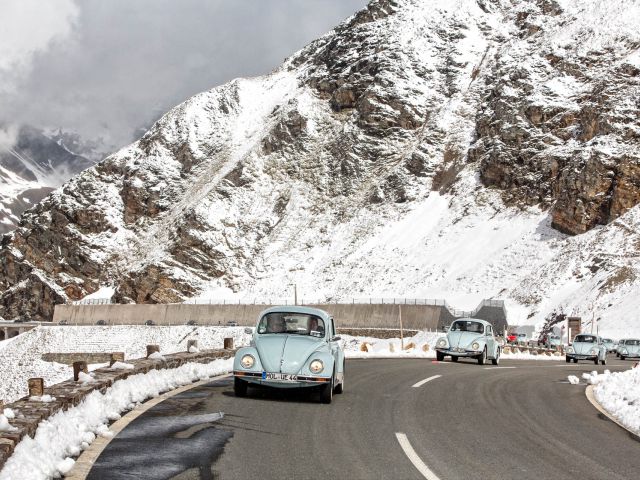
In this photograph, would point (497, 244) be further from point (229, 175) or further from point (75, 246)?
point (75, 246)

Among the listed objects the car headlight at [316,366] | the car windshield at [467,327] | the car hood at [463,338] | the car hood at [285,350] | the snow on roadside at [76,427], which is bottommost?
the snow on roadside at [76,427]

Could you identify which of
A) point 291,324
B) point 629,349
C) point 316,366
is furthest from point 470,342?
point 629,349

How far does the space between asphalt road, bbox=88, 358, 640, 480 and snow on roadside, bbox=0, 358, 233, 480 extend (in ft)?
1.17

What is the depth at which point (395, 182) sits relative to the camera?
10462cm

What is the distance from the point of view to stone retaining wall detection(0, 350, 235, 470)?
6.53m

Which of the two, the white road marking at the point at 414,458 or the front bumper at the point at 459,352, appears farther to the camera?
the front bumper at the point at 459,352

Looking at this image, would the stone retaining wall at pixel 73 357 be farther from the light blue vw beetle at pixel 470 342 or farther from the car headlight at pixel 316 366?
the car headlight at pixel 316 366

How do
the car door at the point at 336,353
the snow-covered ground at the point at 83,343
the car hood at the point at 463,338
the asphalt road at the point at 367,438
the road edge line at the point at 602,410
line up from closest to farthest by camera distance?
the asphalt road at the point at 367,438, the road edge line at the point at 602,410, the car door at the point at 336,353, the car hood at the point at 463,338, the snow-covered ground at the point at 83,343

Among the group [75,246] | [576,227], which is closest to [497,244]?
[576,227]

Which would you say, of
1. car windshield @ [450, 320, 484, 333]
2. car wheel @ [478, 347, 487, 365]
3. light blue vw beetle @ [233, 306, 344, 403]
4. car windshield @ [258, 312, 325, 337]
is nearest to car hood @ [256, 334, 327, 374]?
light blue vw beetle @ [233, 306, 344, 403]

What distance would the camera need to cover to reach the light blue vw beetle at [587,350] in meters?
33.4

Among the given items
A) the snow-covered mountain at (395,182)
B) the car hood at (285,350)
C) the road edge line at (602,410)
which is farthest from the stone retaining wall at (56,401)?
the snow-covered mountain at (395,182)

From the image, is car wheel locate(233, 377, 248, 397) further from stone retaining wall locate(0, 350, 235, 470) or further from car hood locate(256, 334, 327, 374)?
stone retaining wall locate(0, 350, 235, 470)

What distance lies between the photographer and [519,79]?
102m
